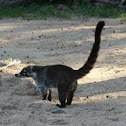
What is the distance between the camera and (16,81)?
824cm

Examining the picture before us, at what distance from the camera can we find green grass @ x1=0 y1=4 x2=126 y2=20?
17525mm

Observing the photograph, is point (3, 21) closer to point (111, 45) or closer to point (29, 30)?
point (29, 30)

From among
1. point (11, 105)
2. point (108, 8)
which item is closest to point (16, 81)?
point (11, 105)

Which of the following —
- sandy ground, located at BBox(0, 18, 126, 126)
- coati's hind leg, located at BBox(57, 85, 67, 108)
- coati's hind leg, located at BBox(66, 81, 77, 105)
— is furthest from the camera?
coati's hind leg, located at BBox(66, 81, 77, 105)

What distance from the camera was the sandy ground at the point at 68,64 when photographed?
647 cm

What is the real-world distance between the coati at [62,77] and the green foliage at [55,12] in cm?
984

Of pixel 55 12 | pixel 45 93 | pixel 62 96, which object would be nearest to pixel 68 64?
pixel 45 93

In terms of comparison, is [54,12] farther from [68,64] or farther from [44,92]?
[44,92]

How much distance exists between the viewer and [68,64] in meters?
10.2

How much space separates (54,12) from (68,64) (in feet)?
26.6

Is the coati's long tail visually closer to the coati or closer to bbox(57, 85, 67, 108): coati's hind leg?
the coati

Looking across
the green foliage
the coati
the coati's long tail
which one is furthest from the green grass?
the coati's long tail

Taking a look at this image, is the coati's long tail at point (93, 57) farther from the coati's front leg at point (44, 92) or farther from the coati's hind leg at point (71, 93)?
the coati's front leg at point (44, 92)

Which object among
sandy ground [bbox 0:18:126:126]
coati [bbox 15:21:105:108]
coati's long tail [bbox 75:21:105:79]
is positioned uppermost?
coati's long tail [bbox 75:21:105:79]
